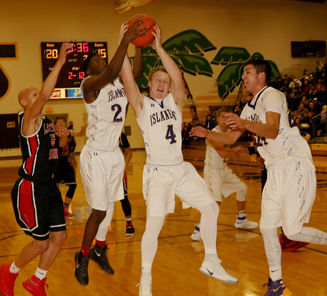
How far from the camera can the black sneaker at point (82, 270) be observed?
471 centimetres

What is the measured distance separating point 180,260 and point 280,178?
6.03 feet

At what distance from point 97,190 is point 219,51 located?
63.2 ft

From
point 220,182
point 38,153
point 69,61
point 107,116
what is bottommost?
point 220,182

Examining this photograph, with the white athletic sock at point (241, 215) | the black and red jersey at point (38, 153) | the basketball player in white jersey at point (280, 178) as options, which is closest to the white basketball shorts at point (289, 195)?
the basketball player in white jersey at point (280, 178)

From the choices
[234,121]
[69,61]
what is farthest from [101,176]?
[69,61]

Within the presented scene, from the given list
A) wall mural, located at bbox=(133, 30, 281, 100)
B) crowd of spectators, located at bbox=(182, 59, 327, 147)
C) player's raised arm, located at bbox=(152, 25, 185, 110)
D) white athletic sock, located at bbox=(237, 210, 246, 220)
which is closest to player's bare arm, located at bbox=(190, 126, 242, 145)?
player's raised arm, located at bbox=(152, 25, 185, 110)

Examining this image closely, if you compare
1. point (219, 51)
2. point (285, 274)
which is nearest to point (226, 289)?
point (285, 274)

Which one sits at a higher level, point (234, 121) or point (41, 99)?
point (41, 99)

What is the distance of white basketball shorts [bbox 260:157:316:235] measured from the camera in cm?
421

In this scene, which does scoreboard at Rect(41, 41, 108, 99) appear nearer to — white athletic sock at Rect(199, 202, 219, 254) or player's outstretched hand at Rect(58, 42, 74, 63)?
player's outstretched hand at Rect(58, 42, 74, 63)

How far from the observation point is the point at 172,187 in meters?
4.52

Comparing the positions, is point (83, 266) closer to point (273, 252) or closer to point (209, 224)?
point (209, 224)

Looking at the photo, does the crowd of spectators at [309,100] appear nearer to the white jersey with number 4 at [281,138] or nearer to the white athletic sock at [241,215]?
the white athletic sock at [241,215]

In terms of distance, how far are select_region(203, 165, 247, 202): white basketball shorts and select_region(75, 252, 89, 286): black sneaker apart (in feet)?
7.60
